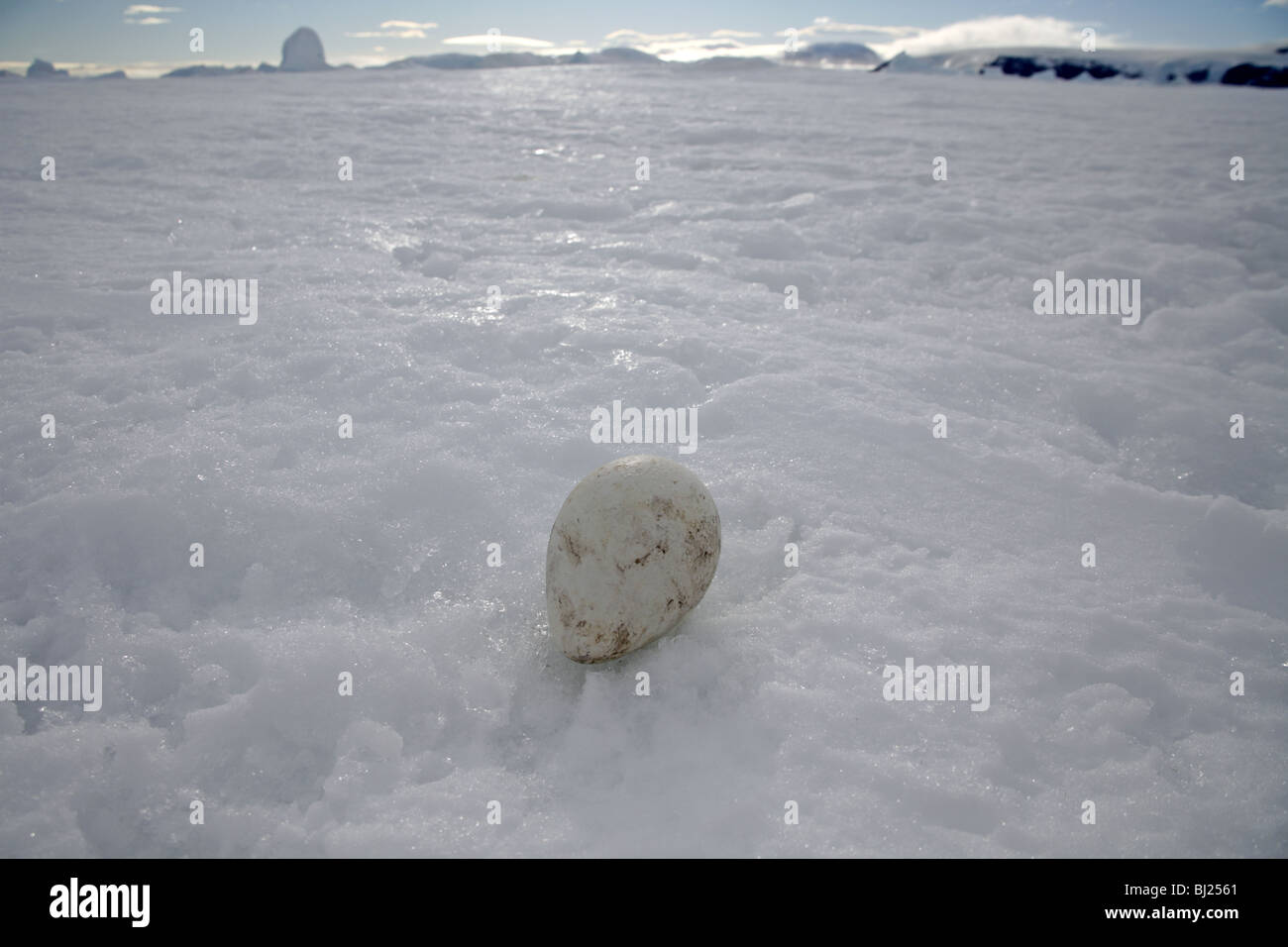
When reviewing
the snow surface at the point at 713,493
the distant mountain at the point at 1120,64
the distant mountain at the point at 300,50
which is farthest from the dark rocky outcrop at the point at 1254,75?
the distant mountain at the point at 300,50

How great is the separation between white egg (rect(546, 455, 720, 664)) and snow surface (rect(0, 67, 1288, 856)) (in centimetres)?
15

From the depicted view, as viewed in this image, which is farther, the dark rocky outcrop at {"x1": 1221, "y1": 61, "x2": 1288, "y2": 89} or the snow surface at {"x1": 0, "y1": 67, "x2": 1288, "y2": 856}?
the dark rocky outcrop at {"x1": 1221, "y1": 61, "x2": 1288, "y2": 89}

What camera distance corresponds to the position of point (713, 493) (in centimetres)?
324

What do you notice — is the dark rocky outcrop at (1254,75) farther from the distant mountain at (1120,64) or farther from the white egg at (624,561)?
the white egg at (624,561)

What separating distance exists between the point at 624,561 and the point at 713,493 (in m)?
0.91

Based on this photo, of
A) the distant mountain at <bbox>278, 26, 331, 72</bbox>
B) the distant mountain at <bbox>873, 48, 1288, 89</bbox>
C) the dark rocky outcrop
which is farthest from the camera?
the distant mountain at <bbox>278, 26, 331, 72</bbox>

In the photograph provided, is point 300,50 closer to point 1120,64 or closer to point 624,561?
point 1120,64

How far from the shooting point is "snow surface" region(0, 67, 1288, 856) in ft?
6.90

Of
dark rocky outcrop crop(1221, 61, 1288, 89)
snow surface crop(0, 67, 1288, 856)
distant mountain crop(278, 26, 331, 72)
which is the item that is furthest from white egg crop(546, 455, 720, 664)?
distant mountain crop(278, 26, 331, 72)

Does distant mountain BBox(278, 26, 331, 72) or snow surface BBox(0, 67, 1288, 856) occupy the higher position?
distant mountain BBox(278, 26, 331, 72)

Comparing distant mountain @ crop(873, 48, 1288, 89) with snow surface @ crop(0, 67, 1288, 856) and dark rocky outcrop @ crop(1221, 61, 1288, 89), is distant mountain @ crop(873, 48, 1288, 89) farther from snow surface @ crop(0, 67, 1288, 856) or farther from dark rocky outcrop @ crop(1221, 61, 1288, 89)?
snow surface @ crop(0, 67, 1288, 856)

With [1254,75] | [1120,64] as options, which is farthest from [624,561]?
[1120,64]
